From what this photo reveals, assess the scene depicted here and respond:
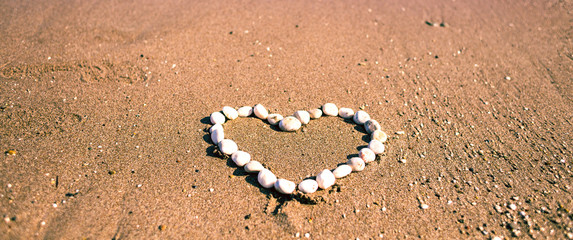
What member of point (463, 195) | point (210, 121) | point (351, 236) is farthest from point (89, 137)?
point (463, 195)

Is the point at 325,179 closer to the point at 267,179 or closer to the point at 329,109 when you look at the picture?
the point at 267,179

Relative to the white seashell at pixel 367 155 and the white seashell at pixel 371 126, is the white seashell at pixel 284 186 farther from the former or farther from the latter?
the white seashell at pixel 371 126

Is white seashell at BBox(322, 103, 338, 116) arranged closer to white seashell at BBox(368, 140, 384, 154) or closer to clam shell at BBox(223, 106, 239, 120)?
white seashell at BBox(368, 140, 384, 154)

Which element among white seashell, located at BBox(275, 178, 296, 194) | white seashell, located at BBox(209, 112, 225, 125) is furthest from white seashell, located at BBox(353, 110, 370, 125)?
white seashell, located at BBox(209, 112, 225, 125)

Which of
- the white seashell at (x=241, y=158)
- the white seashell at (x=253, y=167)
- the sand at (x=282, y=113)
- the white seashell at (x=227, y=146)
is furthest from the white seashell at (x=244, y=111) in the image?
the white seashell at (x=253, y=167)

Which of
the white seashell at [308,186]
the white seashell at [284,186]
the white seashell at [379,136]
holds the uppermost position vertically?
the white seashell at [284,186]

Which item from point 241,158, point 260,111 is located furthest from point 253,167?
point 260,111

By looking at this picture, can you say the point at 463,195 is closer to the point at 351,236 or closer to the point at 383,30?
the point at 351,236

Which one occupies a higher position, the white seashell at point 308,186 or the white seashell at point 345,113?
the white seashell at point 308,186

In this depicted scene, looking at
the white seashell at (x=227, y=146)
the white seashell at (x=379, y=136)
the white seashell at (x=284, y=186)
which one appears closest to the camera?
the white seashell at (x=284, y=186)
